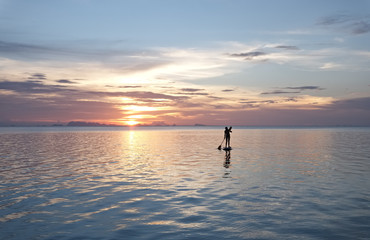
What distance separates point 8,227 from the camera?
32.8 feet

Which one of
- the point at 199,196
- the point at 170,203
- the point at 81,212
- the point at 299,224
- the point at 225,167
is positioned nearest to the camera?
the point at 299,224

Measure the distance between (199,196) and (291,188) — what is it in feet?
18.1

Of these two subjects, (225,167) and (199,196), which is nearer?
(199,196)

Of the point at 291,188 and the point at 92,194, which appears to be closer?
the point at 92,194

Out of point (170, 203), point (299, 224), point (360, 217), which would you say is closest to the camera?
point (299, 224)

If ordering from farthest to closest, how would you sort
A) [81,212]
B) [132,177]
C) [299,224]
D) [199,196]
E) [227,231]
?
1. [132,177]
2. [199,196]
3. [81,212]
4. [299,224]
5. [227,231]

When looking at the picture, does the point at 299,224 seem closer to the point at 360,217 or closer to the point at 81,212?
the point at 360,217

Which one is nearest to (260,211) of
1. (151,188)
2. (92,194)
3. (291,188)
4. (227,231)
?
(227,231)

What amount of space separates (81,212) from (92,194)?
320 cm

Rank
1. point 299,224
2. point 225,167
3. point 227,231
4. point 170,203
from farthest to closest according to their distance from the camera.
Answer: point 225,167
point 170,203
point 299,224
point 227,231

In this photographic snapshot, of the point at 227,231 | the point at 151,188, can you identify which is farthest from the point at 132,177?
the point at 227,231

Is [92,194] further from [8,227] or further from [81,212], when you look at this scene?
[8,227]

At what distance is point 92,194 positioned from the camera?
48.8 feet

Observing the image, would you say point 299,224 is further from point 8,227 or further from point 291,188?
point 8,227
